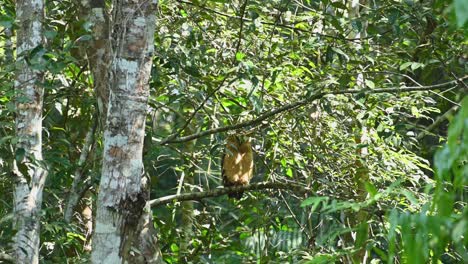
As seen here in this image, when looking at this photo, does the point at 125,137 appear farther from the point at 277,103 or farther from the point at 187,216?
the point at 187,216

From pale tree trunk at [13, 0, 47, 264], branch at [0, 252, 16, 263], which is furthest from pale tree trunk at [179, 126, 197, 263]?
branch at [0, 252, 16, 263]

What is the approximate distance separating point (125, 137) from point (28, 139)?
32.3 inches

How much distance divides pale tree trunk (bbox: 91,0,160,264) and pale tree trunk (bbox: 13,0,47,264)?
0.62 m

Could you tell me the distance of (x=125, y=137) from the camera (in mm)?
2986

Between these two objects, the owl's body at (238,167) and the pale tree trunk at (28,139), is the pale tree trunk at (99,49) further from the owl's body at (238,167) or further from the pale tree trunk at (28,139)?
the owl's body at (238,167)

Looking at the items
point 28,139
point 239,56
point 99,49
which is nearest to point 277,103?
point 239,56

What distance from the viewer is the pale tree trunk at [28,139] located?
3.58 metres

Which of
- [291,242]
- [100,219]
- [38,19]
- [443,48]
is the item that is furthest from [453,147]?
[291,242]

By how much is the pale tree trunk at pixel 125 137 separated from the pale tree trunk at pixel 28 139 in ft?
2.02

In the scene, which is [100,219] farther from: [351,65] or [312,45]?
[351,65]

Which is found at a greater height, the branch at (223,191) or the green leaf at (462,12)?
the green leaf at (462,12)

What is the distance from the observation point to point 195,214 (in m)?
5.57

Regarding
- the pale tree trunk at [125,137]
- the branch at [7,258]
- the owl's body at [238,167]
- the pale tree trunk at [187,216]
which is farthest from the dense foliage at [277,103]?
the pale tree trunk at [125,137]

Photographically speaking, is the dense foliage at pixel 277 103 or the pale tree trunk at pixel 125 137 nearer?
the pale tree trunk at pixel 125 137
